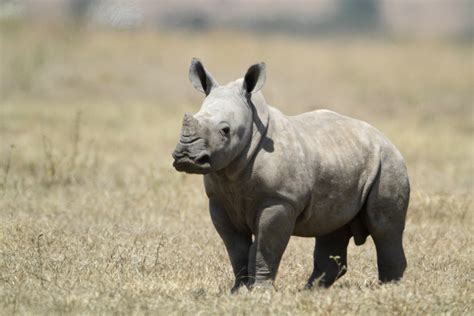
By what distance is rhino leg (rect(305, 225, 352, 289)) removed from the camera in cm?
827

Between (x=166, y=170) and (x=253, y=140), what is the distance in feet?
19.7

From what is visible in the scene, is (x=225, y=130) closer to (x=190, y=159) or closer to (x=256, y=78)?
(x=190, y=159)

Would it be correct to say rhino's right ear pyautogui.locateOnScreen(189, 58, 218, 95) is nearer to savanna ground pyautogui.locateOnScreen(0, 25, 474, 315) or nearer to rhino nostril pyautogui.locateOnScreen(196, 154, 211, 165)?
rhino nostril pyautogui.locateOnScreen(196, 154, 211, 165)

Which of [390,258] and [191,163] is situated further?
[390,258]

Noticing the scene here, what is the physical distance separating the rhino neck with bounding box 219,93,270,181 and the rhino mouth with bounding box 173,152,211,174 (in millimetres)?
319

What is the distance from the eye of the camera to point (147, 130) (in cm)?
1758

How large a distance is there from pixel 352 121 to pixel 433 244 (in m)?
1.96

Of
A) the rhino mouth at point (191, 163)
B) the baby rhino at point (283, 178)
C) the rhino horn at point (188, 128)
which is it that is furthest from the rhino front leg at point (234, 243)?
the rhino horn at point (188, 128)

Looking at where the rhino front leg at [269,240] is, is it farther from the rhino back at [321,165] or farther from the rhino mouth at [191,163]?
the rhino mouth at [191,163]

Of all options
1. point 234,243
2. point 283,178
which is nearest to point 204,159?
point 283,178

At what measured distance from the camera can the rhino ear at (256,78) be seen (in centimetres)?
753

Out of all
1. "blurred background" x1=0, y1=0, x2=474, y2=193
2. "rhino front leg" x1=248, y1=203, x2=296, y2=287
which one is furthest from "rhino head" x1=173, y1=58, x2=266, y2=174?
"blurred background" x1=0, y1=0, x2=474, y2=193

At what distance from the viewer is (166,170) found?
522 inches

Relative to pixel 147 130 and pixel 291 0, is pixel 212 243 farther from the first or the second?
pixel 291 0
